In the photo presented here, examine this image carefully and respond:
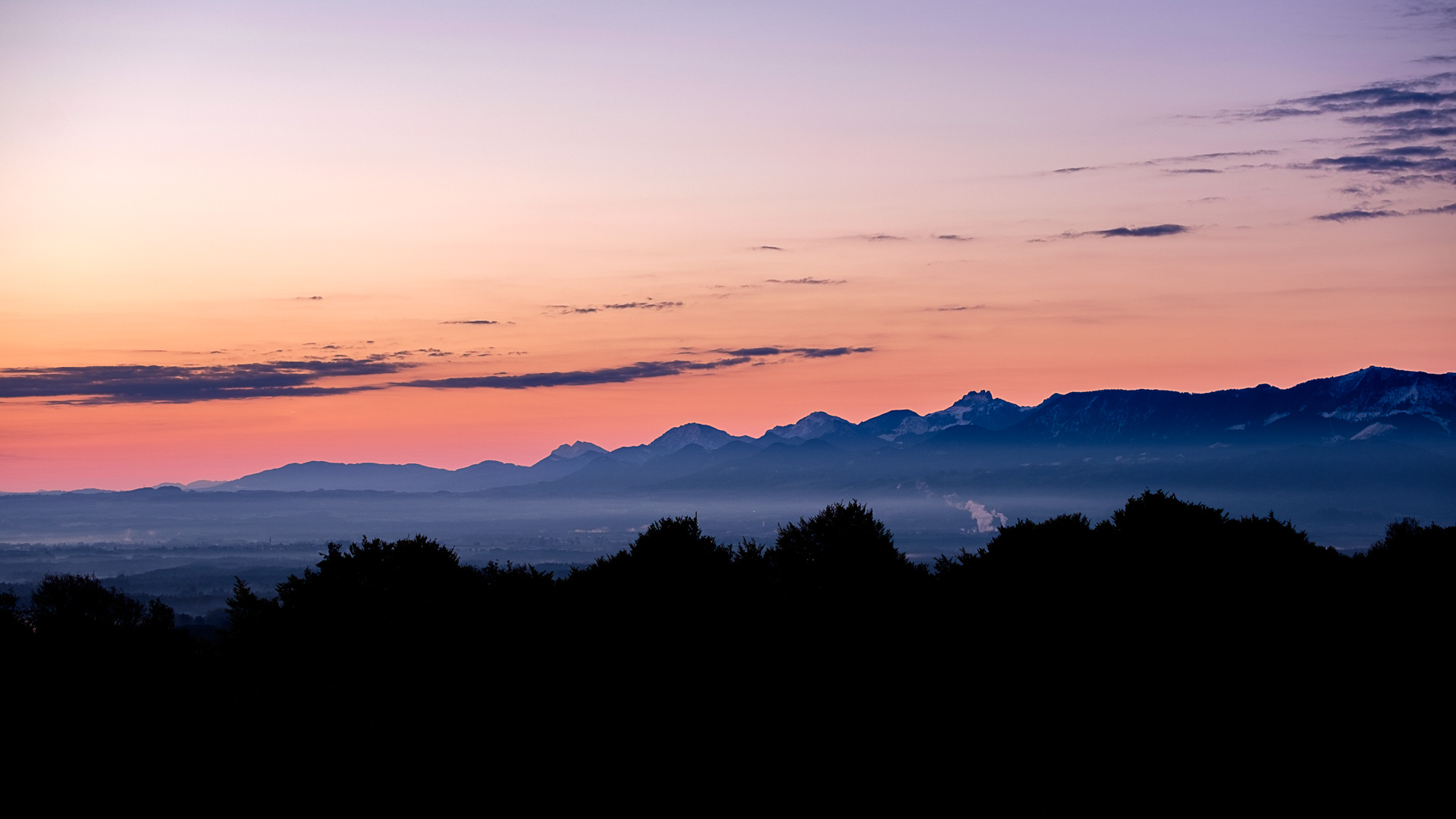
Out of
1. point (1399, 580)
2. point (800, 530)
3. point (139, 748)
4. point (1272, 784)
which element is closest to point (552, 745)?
point (139, 748)

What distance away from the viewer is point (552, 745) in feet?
137

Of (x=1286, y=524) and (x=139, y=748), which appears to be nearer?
(x=139, y=748)

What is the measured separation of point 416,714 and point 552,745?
6.60m

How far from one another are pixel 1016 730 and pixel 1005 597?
14546 mm

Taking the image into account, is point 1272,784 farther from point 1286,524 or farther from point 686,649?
point 1286,524

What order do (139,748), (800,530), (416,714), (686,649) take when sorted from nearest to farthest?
(139,748) → (416,714) → (686,649) → (800,530)

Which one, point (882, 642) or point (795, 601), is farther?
point (795, 601)

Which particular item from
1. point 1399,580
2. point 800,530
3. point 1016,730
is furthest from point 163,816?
point 1399,580

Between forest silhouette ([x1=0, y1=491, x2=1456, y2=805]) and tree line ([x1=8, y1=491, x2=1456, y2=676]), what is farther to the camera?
tree line ([x1=8, y1=491, x2=1456, y2=676])

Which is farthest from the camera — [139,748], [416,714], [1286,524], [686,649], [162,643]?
[1286,524]

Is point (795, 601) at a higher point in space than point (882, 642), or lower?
lower

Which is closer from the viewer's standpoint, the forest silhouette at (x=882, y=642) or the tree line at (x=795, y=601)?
the forest silhouette at (x=882, y=642)

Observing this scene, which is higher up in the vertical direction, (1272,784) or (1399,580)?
(1399,580)

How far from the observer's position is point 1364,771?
123 ft
